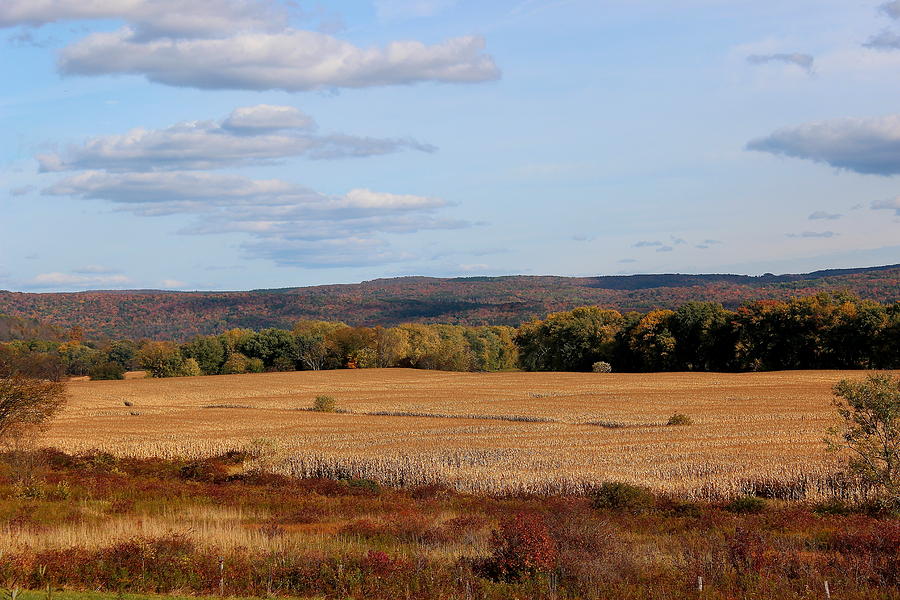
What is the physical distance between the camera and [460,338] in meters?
167

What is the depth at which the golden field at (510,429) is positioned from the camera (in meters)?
29.8

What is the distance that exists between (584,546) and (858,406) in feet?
32.3

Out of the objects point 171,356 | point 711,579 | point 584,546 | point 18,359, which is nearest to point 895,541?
point 711,579

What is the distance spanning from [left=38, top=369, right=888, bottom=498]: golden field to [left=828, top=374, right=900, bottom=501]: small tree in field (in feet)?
9.06

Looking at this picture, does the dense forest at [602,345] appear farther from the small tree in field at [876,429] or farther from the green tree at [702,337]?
the small tree in field at [876,429]

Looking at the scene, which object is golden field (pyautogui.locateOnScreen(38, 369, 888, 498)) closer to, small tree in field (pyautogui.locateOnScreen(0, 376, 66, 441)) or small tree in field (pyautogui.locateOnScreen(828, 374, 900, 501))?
small tree in field (pyautogui.locateOnScreen(828, 374, 900, 501))

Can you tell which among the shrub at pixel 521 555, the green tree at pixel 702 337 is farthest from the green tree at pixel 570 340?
the shrub at pixel 521 555

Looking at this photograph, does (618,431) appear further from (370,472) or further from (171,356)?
(171,356)

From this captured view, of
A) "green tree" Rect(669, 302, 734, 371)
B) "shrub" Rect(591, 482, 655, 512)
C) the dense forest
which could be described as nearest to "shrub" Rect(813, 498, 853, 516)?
"shrub" Rect(591, 482, 655, 512)

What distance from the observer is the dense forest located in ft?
303

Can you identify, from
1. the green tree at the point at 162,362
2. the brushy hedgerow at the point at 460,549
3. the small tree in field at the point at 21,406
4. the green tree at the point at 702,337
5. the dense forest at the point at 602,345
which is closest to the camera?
the brushy hedgerow at the point at 460,549

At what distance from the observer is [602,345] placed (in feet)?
375

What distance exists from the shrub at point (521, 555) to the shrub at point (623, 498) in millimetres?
7661

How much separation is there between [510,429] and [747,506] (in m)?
23.0
